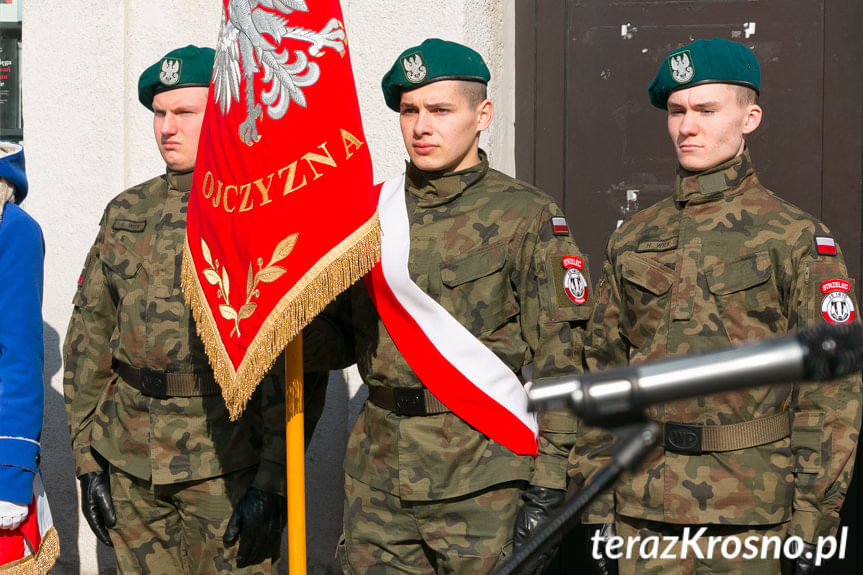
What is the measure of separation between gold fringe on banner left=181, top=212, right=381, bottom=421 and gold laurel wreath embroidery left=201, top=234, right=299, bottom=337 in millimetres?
71

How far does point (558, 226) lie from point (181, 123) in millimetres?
1362

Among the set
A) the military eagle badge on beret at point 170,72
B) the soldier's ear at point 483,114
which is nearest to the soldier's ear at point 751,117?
the soldier's ear at point 483,114

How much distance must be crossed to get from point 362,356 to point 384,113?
1489mm

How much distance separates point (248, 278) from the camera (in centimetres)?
276

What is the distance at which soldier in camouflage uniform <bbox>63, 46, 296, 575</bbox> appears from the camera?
333cm

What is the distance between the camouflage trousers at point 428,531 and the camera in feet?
9.41

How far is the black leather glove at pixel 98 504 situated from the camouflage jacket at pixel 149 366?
0.05 metres

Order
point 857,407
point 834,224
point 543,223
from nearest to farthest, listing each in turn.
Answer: point 857,407 < point 543,223 < point 834,224

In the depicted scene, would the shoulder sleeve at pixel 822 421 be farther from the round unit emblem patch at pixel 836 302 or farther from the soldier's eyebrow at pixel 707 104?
the soldier's eyebrow at pixel 707 104

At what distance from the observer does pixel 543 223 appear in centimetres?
296

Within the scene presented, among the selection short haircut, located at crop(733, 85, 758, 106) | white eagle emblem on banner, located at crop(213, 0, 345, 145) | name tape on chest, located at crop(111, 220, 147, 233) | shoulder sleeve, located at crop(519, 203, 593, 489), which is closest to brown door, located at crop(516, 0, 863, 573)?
short haircut, located at crop(733, 85, 758, 106)

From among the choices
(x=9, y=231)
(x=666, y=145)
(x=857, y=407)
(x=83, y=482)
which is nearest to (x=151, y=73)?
(x=9, y=231)

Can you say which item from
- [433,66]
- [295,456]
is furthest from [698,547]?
[433,66]

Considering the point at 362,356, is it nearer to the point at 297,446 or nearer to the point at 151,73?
the point at 297,446
